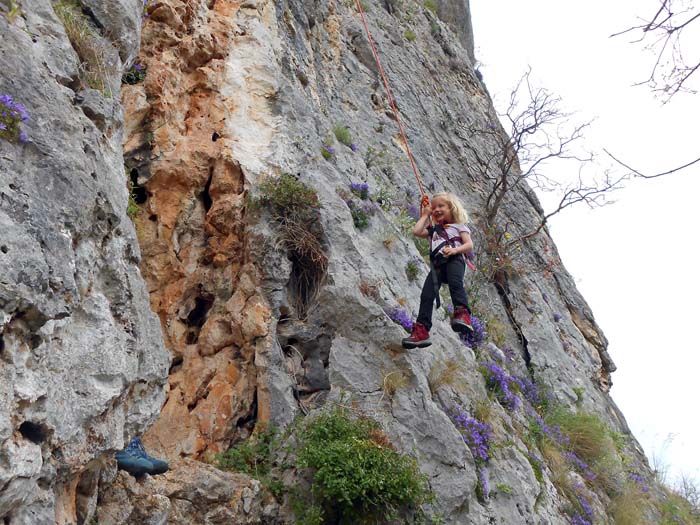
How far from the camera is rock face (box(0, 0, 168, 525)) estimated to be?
3.25 m

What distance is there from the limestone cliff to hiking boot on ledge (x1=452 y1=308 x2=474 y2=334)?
0.68 metres

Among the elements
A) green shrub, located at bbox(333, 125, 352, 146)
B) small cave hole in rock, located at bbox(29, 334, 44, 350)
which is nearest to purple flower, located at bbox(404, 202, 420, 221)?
green shrub, located at bbox(333, 125, 352, 146)

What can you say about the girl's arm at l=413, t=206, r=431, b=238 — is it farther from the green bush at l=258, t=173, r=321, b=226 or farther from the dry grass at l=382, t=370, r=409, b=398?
the dry grass at l=382, t=370, r=409, b=398

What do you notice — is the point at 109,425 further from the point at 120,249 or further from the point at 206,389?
the point at 206,389

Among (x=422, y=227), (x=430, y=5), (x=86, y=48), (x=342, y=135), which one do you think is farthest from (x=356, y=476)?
(x=430, y=5)

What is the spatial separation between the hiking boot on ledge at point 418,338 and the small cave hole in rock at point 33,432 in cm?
359

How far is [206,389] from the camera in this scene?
19.6 feet

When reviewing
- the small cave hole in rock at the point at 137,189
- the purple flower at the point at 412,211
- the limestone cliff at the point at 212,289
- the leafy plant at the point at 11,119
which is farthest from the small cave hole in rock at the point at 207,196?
the purple flower at the point at 412,211

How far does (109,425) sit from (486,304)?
24.1ft

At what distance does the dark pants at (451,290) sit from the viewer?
6234 millimetres

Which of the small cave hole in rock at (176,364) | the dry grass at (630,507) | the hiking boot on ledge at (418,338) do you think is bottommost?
the small cave hole in rock at (176,364)

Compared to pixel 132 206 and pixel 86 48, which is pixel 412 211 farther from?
pixel 86 48

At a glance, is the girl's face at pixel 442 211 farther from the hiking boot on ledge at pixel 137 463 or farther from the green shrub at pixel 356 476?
the hiking boot on ledge at pixel 137 463

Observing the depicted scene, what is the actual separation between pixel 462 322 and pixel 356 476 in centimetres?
187
